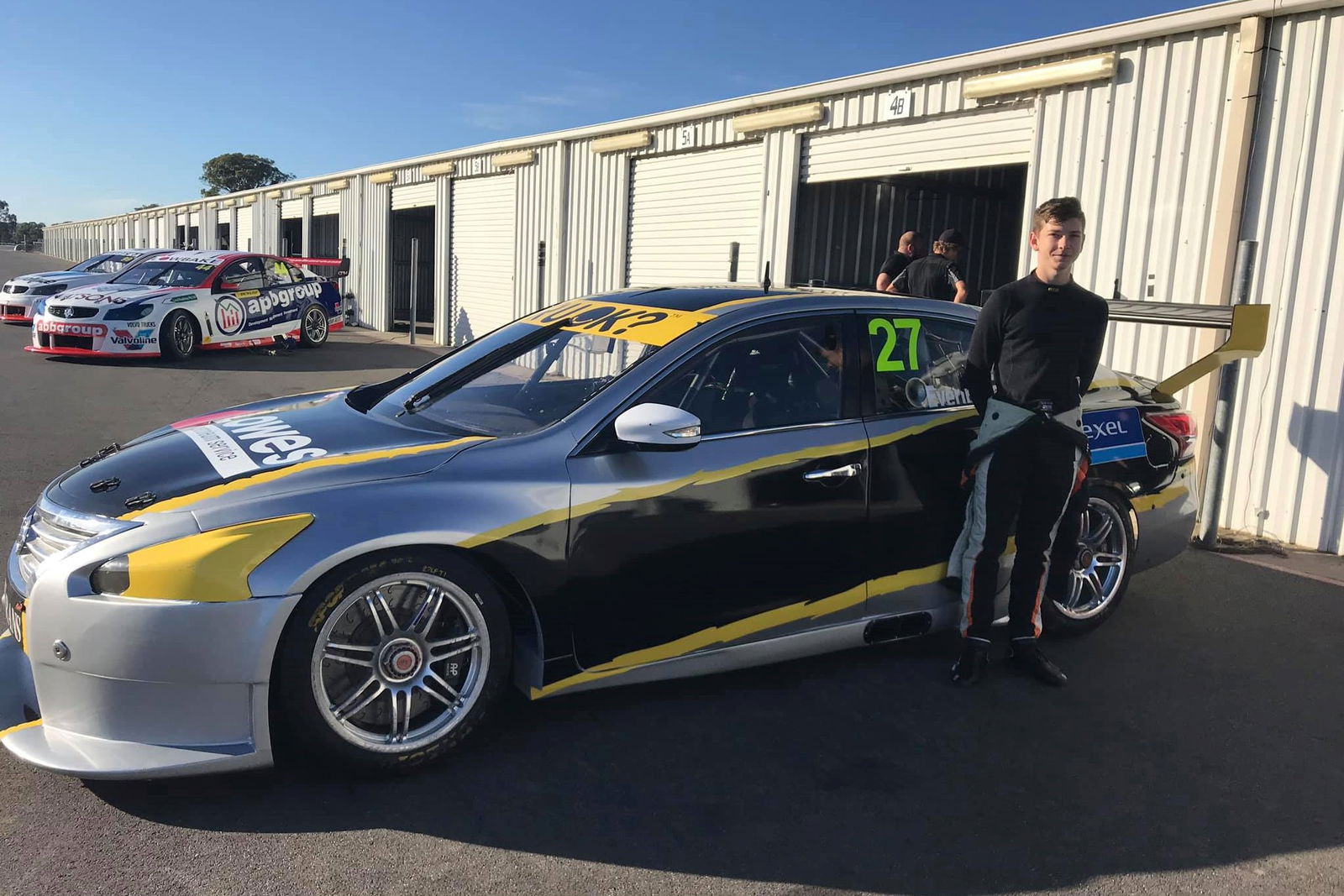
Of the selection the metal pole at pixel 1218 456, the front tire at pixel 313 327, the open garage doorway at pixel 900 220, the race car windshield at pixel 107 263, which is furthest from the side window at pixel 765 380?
the race car windshield at pixel 107 263

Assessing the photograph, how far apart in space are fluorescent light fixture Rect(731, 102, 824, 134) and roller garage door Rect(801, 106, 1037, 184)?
232mm

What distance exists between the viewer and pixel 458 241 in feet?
62.1

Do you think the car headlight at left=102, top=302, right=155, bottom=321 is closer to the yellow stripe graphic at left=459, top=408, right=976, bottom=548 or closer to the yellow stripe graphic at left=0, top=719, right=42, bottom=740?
the yellow stripe graphic at left=0, top=719, right=42, bottom=740

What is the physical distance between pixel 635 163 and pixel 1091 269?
23.9 ft

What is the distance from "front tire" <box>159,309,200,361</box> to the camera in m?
14.2

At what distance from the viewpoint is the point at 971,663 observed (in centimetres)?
404

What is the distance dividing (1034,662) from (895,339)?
1423mm

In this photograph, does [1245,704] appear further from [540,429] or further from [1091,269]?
[1091,269]

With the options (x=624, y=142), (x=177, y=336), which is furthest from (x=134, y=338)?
(x=624, y=142)

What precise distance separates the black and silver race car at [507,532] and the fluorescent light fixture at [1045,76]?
4.33m

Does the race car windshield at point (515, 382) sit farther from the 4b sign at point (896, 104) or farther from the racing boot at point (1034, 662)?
→ the 4b sign at point (896, 104)

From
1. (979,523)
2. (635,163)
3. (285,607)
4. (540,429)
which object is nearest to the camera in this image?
(285,607)

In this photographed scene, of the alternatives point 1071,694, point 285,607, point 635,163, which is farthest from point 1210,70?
point 635,163

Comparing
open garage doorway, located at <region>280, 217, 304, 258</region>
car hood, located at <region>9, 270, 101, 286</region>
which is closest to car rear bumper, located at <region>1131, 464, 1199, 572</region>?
car hood, located at <region>9, 270, 101, 286</region>
